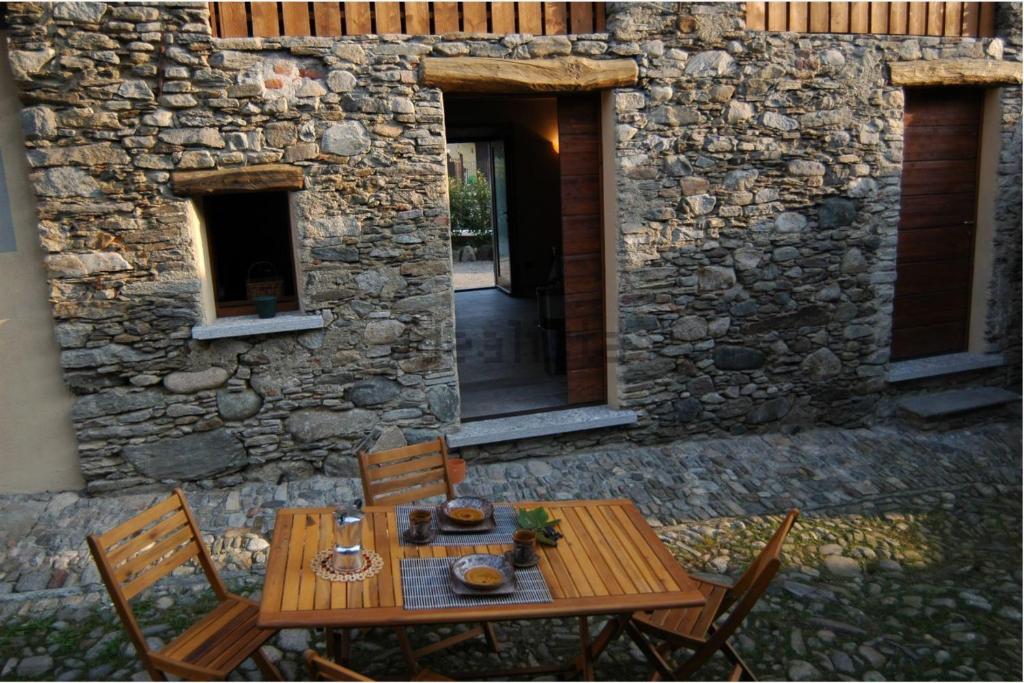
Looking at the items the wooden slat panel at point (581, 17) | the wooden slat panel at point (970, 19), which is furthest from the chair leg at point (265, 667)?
the wooden slat panel at point (970, 19)

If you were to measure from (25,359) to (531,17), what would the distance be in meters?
3.67

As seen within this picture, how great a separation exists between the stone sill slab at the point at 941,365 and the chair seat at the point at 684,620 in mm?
3780

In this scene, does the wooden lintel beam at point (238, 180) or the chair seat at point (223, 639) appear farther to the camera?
the wooden lintel beam at point (238, 180)

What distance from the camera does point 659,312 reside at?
5562 millimetres

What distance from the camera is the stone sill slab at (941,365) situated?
20.3ft

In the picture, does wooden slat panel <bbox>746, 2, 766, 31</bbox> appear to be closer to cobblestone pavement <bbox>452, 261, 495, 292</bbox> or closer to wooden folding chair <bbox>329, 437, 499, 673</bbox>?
wooden folding chair <bbox>329, 437, 499, 673</bbox>

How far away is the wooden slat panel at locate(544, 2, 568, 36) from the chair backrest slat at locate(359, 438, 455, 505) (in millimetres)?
2811

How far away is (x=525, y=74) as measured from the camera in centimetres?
496

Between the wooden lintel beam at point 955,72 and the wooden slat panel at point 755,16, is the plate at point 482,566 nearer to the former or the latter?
the wooden slat panel at point 755,16

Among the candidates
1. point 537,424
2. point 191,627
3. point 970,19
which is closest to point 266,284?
point 537,424

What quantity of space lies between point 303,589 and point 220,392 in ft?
8.05

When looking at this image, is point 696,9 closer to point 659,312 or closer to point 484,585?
point 659,312

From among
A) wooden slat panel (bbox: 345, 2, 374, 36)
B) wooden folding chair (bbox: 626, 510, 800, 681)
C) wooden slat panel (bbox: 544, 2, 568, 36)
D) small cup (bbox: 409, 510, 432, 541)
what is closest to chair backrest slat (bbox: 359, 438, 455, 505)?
small cup (bbox: 409, 510, 432, 541)

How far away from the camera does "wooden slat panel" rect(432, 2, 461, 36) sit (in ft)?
16.0
